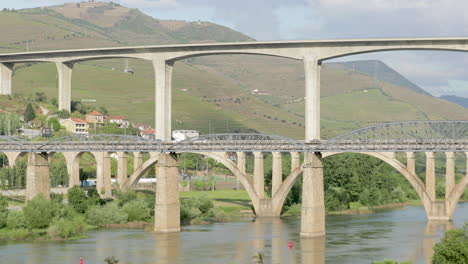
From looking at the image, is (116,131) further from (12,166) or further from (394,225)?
(394,225)

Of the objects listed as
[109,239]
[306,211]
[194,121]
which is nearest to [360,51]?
[306,211]

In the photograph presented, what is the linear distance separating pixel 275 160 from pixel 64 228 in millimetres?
30085

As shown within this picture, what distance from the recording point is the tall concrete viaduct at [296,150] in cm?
8000

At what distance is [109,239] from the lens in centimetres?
7738

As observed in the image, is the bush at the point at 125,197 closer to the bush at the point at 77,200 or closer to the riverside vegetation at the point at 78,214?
the riverside vegetation at the point at 78,214

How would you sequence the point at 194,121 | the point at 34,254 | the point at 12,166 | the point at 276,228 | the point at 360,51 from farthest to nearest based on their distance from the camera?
the point at 194,121
the point at 12,166
the point at 360,51
the point at 276,228
the point at 34,254

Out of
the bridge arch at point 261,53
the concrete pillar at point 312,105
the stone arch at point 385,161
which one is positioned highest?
the bridge arch at point 261,53

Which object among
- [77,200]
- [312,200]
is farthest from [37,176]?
[312,200]

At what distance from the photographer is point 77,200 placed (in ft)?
297

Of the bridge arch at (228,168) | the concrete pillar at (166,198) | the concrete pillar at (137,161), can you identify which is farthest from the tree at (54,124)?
the concrete pillar at (166,198)

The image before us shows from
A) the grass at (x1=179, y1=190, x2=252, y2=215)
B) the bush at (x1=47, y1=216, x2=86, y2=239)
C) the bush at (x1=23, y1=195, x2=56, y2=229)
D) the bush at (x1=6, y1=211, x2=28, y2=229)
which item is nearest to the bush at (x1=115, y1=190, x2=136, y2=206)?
the grass at (x1=179, y1=190, x2=252, y2=215)

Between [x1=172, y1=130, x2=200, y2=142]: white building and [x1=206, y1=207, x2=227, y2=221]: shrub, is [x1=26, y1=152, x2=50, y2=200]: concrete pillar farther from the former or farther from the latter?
[x1=172, y1=130, x2=200, y2=142]: white building

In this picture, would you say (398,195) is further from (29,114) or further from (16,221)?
(29,114)

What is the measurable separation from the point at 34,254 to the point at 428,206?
152 ft
